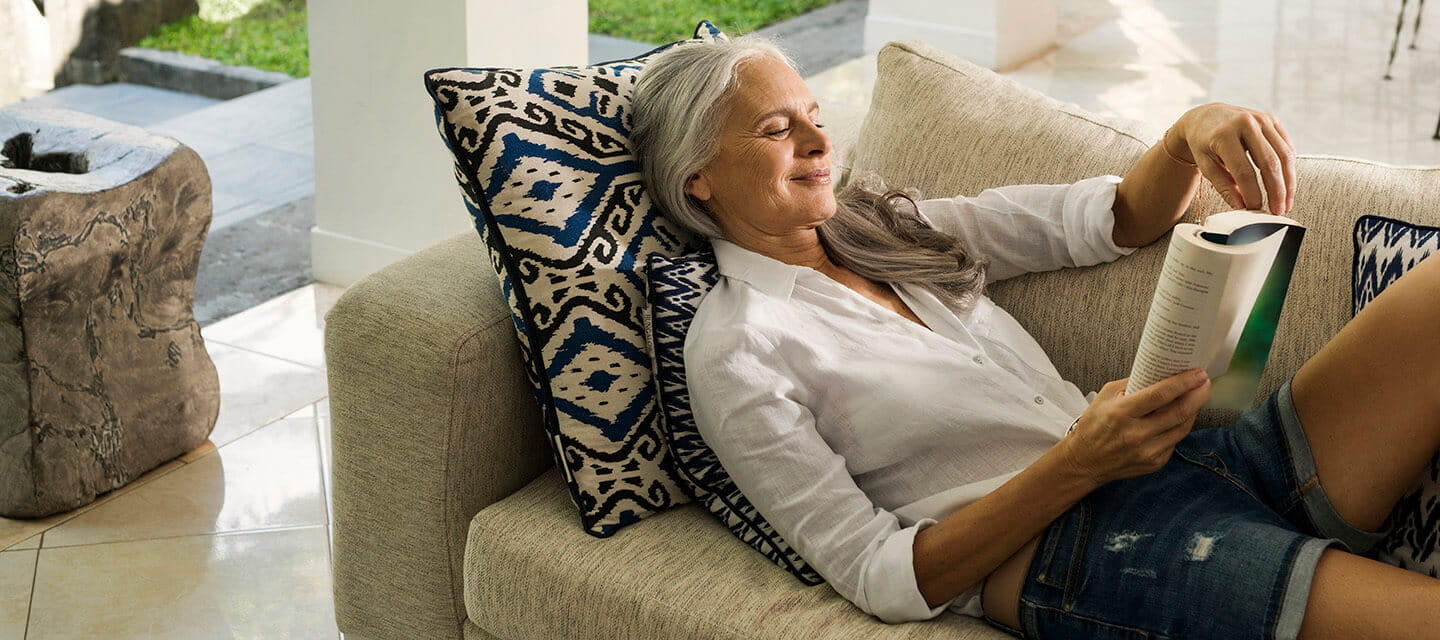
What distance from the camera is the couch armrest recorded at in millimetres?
1591

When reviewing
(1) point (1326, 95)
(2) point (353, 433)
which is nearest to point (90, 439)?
(2) point (353, 433)

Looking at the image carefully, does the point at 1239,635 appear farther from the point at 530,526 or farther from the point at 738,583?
the point at 530,526

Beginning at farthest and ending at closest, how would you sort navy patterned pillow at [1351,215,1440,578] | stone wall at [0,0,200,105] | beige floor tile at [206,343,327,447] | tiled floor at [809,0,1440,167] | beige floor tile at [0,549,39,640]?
tiled floor at [809,0,1440,167] → stone wall at [0,0,200,105] → beige floor tile at [206,343,327,447] → beige floor tile at [0,549,39,640] → navy patterned pillow at [1351,215,1440,578]

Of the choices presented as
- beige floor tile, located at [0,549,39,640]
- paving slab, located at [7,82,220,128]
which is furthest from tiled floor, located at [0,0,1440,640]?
paving slab, located at [7,82,220,128]

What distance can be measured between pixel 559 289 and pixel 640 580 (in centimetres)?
35

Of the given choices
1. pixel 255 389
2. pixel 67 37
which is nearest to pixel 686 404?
pixel 255 389

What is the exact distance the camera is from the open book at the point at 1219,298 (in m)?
1.18

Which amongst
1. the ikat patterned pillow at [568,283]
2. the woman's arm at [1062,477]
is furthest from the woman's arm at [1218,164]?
the ikat patterned pillow at [568,283]

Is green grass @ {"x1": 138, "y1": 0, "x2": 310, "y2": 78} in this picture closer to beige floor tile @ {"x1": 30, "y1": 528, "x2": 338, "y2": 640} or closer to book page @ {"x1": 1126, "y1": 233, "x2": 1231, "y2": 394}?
beige floor tile @ {"x1": 30, "y1": 528, "x2": 338, "y2": 640}

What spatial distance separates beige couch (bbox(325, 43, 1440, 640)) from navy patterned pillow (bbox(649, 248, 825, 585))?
29 millimetres

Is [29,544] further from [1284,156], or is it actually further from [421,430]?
[1284,156]

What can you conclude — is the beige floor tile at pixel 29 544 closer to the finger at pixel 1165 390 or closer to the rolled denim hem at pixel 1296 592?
the finger at pixel 1165 390

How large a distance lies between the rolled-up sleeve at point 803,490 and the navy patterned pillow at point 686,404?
0.25 ft

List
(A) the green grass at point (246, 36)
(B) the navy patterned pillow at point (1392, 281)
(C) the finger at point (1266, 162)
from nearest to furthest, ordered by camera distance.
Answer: (B) the navy patterned pillow at point (1392, 281)
(C) the finger at point (1266, 162)
(A) the green grass at point (246, 36)
